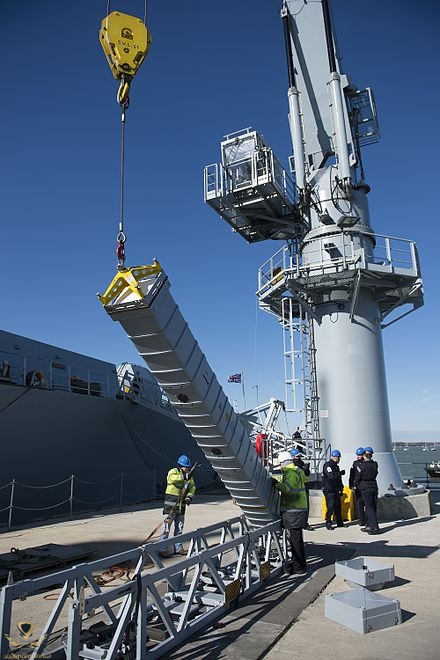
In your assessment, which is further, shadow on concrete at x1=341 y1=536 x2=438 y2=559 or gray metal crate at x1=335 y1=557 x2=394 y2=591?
shadow on concrete at x1=341 y1=536 x2=438 y2=559

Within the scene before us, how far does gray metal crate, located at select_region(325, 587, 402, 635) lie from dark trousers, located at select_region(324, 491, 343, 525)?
5.78 metres

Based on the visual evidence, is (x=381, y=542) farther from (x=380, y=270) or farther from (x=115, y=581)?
(x=380, y=270)

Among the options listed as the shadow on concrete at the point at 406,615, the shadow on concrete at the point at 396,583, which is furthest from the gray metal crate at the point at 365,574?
the shadow on concrete at the point at 406,615

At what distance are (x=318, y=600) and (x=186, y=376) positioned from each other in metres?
3.19

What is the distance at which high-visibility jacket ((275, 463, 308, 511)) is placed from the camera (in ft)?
24.2

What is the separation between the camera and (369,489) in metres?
10.8

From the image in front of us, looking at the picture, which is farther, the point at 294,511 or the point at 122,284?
the point at 294,511

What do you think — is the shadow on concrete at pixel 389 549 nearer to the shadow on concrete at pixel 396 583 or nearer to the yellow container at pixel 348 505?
the shadow on concrete at pixel 396 583

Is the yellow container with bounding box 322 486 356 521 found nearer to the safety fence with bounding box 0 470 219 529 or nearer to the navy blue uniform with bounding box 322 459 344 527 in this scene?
the navy blue uniform with bounding box 322 459 344 527

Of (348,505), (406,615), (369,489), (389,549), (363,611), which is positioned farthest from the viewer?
(348,505)

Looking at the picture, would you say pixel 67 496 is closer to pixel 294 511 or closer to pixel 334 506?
pixel 334 506

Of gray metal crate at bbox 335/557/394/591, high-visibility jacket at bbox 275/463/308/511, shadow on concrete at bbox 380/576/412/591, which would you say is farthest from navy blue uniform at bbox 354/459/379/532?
gray metal crate at bbox 335/557/394/591

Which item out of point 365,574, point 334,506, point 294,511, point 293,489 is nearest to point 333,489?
point 334,506

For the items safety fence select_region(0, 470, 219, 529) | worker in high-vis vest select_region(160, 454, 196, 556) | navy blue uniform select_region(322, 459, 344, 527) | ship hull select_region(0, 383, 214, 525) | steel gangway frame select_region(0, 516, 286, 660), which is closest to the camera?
steel gangway frame select_region(0, 516, 286, 660)
